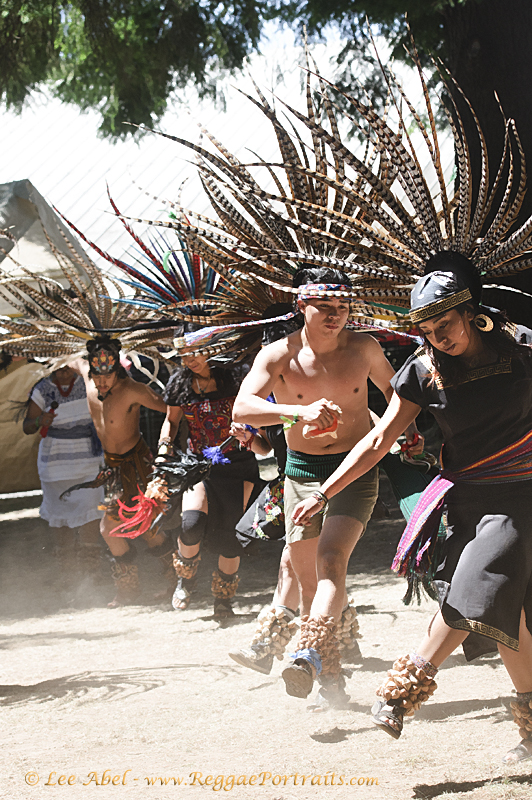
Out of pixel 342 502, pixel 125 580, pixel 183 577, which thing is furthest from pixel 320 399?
pixel 125 580

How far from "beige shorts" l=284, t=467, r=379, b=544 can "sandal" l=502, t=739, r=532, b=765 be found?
3.76 feet

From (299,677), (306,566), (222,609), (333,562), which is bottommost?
(222,609)

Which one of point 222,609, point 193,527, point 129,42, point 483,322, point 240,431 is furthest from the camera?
point 129,42

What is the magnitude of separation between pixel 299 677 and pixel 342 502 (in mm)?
828

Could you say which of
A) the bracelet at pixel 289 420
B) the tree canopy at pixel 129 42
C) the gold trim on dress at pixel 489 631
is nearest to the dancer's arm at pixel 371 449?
the bracelet at pixel 289 420

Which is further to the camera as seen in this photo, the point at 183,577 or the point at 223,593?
the point at 183,577

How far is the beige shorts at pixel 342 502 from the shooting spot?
144 inches

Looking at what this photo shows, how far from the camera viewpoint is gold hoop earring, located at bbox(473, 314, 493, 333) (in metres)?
2.85

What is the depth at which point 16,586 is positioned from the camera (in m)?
7.00

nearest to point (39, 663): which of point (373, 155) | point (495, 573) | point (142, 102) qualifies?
point (495, 573)

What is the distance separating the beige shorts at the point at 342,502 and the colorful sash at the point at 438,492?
562 millimetres

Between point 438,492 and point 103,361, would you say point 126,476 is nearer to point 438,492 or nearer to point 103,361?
point 103,361

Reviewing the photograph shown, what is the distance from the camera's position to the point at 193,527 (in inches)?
218

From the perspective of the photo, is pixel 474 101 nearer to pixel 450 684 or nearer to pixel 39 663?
pixel 450 684
